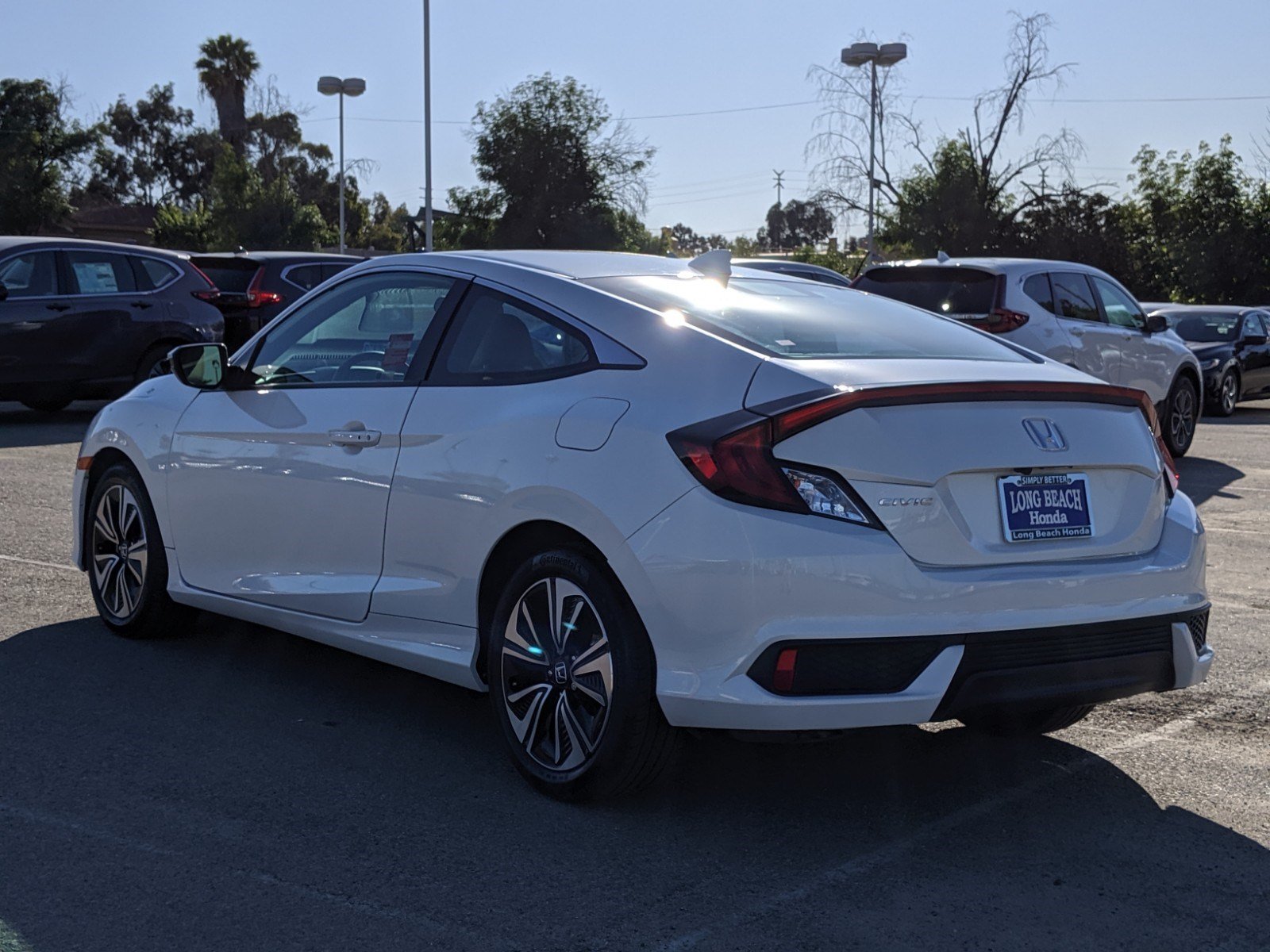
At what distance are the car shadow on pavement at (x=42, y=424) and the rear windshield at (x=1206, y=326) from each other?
541 inches

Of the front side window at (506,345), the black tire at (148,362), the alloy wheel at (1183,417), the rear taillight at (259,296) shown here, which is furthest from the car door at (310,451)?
the rear taillight at (259,296)

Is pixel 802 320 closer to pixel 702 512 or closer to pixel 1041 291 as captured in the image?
pixel 702 512

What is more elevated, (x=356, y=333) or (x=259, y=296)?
(x=259, y=296)

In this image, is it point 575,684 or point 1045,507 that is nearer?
point 1045,507

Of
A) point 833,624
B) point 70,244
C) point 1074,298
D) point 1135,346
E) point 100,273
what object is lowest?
point 833,624

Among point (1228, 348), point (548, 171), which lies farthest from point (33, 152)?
point (1228, 348)

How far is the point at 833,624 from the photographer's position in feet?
12.5

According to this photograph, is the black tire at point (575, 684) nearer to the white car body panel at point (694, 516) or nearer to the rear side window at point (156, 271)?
the white car body panel at point (694, 516)

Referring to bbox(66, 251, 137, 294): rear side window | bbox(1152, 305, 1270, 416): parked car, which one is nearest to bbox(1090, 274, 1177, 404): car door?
bbox(1152, 305, 1270, 416): parked car

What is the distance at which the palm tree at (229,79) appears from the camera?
64.2m

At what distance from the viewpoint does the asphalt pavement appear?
348 cm

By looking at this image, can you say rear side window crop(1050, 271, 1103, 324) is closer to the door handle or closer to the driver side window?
the driver side window

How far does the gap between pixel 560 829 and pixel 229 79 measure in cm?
6524

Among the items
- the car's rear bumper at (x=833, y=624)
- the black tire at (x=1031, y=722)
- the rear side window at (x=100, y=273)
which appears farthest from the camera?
the rear side window at (x=100, y=273)
